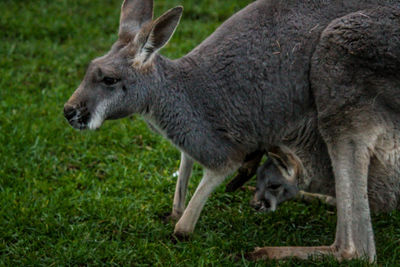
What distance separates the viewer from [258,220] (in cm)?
445

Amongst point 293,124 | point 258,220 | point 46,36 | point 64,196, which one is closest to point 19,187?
point 64,196

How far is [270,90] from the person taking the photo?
159 inches

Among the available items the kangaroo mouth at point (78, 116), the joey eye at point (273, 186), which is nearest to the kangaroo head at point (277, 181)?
the joey eye at point (273, 186)

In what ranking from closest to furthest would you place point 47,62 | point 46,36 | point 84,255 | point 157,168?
1. point 84,255
2. point 157,168
3. point 47,62
4. point 46,36

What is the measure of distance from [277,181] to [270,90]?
0.81m

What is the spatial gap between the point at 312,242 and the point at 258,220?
1.49 feet

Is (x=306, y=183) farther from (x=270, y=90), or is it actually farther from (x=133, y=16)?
(x=133, y=16)

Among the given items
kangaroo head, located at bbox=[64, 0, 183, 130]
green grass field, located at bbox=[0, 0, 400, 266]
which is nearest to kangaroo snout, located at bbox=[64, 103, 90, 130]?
kangaroo head, located at bbox=[64, 0, 183, 130]

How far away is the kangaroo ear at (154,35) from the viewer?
154 inches

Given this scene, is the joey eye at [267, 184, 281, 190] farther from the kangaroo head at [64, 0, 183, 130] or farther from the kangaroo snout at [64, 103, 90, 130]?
the kangaroo snout at [64, 103, 90, 130]

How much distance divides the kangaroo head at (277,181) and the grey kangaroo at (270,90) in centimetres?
28

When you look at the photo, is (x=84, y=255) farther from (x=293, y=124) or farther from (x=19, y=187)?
(x=293, y=124)

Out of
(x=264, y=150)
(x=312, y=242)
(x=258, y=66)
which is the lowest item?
(x=312, y=242)

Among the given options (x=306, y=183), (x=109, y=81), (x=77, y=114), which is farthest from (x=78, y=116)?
(x=306, y=183)
